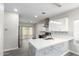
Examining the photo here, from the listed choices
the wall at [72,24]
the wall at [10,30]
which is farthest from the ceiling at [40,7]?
the wall at [10,30]

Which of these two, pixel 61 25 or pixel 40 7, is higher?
pixel 40 7

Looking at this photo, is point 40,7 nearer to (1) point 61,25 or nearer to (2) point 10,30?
(1) point 61,25

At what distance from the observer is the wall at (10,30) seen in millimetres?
3471

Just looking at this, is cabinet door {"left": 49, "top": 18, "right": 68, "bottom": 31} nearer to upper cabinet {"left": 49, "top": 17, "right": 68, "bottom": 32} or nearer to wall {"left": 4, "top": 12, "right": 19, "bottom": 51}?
upper cabinet {"left": 49, "top": 17, "right": 68, "bottom": 32}

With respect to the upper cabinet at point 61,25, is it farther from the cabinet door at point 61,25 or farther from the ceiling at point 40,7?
the ceiling at point 40,7

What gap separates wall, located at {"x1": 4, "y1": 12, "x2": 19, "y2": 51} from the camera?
347cm

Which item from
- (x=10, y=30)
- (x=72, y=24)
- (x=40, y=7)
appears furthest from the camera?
(x=10, y=30)

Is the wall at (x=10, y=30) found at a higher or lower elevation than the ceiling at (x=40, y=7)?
lower

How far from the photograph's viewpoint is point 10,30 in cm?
363

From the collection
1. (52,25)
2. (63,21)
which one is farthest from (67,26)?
(52,25)

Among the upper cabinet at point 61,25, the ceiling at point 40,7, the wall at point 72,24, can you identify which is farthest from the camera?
the upper cabinet at point 61,25

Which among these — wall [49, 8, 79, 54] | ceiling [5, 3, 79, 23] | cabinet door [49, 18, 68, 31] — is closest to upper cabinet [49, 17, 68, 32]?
cabinet door [49, 18, 68, 31]

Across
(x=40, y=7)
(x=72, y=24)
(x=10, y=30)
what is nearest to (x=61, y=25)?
(x=72, y=24)

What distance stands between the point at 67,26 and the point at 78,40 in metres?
0.82
